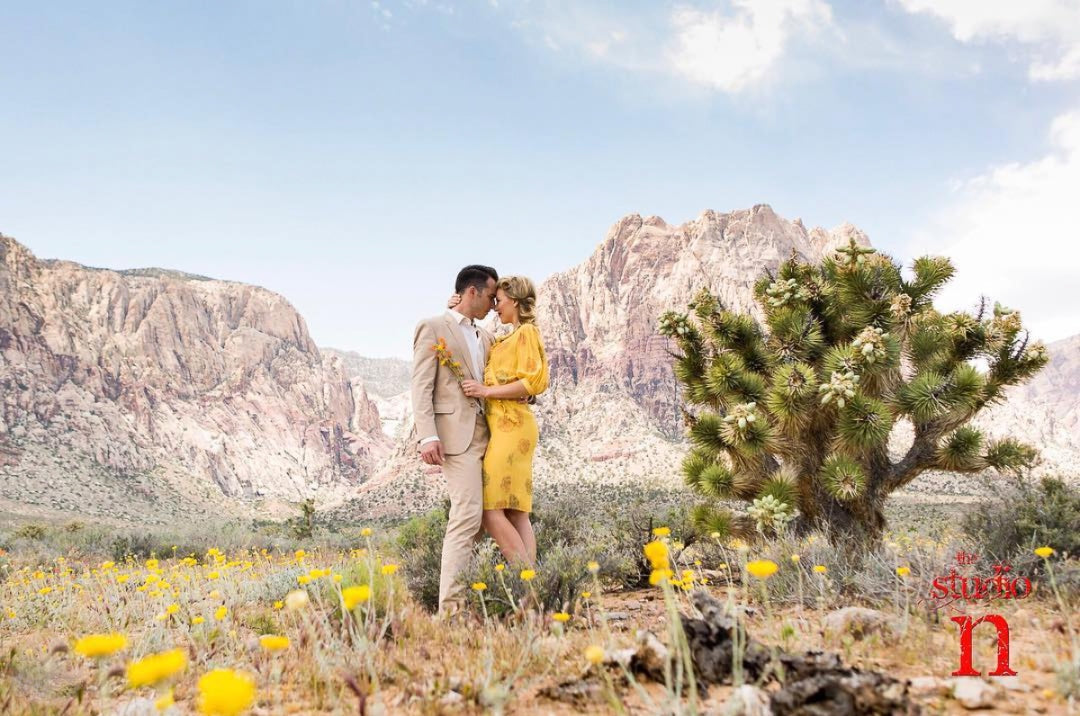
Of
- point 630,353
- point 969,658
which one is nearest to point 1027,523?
point 969,658

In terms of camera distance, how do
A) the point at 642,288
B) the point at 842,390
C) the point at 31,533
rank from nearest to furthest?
the point at 842,390 < the point at 31,533 < the point at 642,288

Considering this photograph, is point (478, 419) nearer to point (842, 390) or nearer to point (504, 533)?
point (504, 533)

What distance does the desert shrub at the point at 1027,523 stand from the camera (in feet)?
16.8

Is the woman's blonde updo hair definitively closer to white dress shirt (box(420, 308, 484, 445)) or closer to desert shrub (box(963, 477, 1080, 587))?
white dress shirt (box(420, 308, 484, 445))

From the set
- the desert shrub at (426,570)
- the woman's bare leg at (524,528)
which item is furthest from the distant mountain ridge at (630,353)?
the woman's bare leg at (524,528)

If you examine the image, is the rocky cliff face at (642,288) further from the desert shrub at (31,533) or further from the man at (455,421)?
the man at (455,421)

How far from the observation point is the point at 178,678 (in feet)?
10.2

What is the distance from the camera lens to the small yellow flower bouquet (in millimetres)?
4488

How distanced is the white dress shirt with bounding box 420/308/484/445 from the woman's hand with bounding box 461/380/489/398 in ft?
0.73

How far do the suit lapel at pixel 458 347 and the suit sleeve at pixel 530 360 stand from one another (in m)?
0.35

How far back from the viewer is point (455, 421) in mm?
4434

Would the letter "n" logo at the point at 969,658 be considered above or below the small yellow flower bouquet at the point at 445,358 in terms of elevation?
below

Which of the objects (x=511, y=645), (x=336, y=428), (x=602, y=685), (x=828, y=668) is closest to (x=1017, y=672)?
(x=828, y=668)

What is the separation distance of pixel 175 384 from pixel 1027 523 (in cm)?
11516
